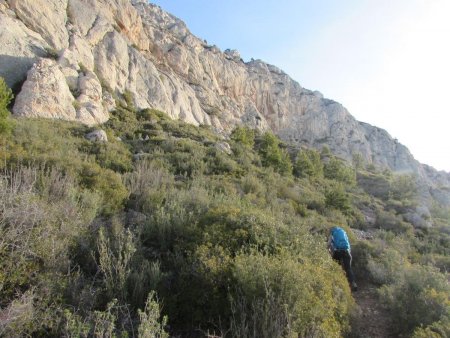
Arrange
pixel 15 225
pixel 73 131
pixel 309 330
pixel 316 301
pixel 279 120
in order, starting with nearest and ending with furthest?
pixel 309 330 → pixel 316 301 → pixel 15 225 → pixel 73 131 → pixel 279 120

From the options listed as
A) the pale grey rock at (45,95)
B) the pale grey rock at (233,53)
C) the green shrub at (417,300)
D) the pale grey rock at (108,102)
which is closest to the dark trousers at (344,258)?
the green shrub at (417,300)

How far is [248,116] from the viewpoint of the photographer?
53625 millimetres

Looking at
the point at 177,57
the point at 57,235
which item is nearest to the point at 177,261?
the point at 57,235

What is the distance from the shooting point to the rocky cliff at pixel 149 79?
1941 centimetres

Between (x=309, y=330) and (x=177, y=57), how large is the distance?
44.0 m

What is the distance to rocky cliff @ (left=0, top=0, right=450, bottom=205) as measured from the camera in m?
19.4

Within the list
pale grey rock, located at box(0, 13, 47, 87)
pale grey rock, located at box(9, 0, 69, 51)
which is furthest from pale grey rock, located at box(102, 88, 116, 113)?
pale grey rock, located at box(0, 13, 47, 87)

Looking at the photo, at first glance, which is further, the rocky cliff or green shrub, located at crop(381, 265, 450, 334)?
the rocky cliff

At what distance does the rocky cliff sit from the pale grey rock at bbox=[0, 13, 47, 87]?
0.06m

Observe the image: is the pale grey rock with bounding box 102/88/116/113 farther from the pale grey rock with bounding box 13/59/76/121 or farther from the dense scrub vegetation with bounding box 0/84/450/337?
the dense scrub vegetation with bounding box 0/84/450/337

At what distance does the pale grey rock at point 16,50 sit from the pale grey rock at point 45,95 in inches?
47.2

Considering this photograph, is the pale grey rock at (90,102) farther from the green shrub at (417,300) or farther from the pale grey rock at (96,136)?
the green shrub at (417,300)

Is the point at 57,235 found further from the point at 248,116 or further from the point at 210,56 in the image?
the point at 210,56

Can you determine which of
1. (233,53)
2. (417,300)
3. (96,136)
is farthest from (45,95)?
(233,53)
